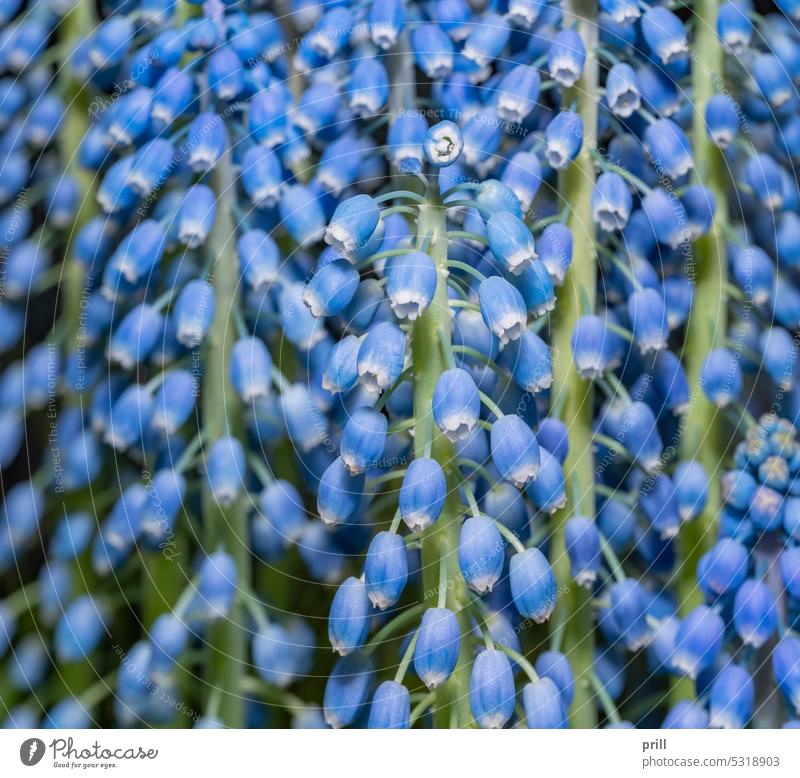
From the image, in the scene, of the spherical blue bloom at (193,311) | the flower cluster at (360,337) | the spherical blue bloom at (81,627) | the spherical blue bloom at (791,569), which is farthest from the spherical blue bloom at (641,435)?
the spherical blue bloom at (81,627)

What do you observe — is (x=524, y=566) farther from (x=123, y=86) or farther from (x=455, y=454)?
(x=123, y=86)

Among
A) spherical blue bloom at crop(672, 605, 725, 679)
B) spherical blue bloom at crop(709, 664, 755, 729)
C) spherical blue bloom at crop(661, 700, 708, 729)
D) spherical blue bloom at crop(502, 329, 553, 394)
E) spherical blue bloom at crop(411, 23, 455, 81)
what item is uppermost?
spherical blue bloom at crop(411, 23, 455, 81)

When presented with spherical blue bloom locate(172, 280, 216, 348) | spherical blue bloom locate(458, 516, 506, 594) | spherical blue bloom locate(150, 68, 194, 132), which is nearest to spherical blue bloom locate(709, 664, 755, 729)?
spherical blue bloom locate(458, 516, 506, 594)

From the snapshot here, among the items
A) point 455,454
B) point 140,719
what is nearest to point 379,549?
point 455,454

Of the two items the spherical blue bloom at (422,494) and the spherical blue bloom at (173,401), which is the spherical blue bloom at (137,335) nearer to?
the spherical blue bloom at (173,401)

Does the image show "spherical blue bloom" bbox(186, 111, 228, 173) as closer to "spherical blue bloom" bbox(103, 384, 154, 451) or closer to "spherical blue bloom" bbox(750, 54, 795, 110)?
"spherical blue bloom" bbox(103, 384, 154, 451)

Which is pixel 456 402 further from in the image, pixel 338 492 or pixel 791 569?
pixel 791 569
